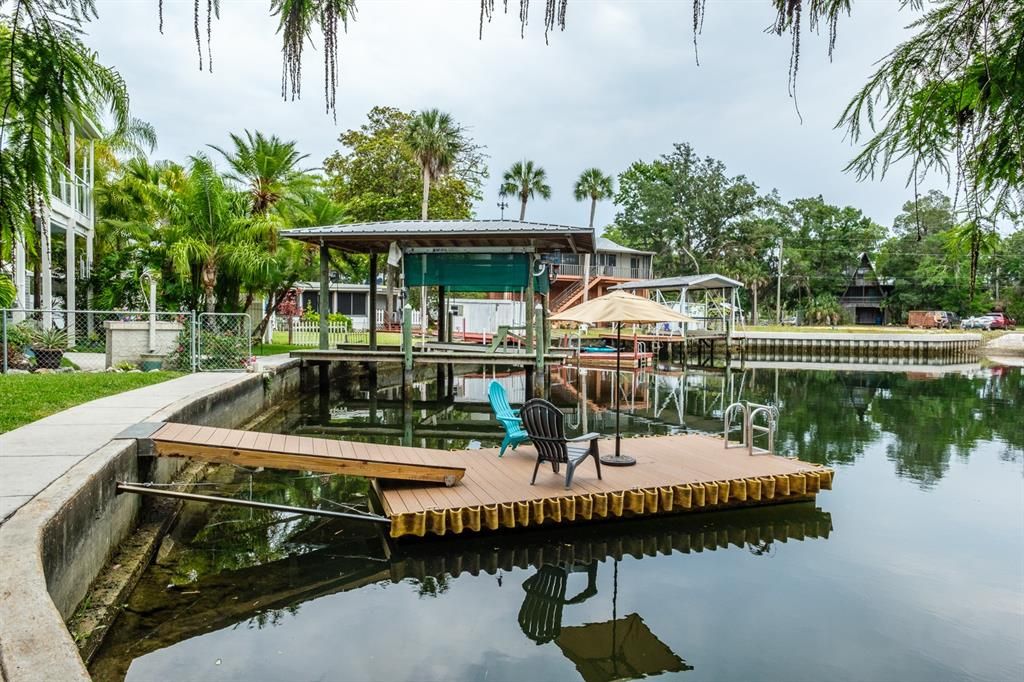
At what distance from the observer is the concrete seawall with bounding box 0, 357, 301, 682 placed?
9.01 feet

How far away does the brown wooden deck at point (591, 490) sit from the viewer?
635 cm

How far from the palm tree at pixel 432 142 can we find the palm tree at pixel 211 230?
12.4m

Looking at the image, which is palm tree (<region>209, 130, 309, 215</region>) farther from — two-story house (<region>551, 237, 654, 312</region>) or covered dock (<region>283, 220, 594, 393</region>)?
two-story house (<region>551, 237, 654, 312</region>)

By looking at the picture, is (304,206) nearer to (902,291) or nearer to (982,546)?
(982,546)

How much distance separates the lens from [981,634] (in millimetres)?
5145

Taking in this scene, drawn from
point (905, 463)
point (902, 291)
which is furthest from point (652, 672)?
point (902, 291)

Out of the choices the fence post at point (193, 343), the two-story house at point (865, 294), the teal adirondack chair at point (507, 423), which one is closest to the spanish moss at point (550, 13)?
the teal adirondack chair at point (507, 423)

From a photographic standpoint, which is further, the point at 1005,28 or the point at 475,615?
the point at 475,615

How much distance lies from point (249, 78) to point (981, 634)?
20.4 ft

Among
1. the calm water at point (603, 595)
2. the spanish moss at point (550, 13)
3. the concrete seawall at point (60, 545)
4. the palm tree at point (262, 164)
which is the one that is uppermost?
the palm tree at point (262, 164)

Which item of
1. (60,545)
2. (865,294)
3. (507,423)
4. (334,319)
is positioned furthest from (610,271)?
(60,545)

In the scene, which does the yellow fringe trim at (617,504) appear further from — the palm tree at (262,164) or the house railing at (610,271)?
the house railing at (610,271)

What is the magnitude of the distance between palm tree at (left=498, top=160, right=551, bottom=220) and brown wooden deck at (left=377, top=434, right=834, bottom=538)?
34667mm

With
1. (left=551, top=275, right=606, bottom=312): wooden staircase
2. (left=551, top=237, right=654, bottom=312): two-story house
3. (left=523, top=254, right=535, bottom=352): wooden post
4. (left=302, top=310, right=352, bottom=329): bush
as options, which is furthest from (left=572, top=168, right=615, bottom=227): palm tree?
(left=523, top=254, right=535, bottom=352): wooden post
